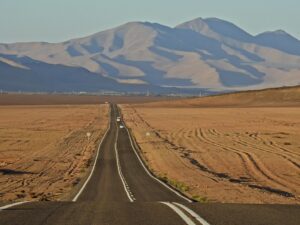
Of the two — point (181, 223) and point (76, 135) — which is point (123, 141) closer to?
point (76, 135)

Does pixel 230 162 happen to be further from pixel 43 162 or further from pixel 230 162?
pixel 43 162

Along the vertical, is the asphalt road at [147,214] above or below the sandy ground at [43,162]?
above

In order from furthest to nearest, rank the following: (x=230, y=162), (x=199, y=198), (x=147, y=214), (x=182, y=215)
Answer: (x=230, y=162) < (x=199, y=198) < (x=147, y=214) < (x=182, y=215)

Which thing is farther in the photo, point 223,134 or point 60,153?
point 223,134

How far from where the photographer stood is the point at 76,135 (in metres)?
80.4

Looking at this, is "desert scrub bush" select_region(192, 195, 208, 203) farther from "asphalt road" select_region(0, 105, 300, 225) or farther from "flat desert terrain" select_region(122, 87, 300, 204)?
"asphalt road" select_region(0, 105, 300, 225)

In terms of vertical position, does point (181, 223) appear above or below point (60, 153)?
above

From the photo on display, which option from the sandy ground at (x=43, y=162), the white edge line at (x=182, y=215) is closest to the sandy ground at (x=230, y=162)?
the sandy ground at (x=43, y=162)

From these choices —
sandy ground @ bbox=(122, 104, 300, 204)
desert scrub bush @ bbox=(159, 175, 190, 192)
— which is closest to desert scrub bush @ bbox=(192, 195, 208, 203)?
sandy ground @ bbox=(122, 104, 300, 204)

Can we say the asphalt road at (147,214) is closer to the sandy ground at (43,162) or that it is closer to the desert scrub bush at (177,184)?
the sandy ground at (43,162)

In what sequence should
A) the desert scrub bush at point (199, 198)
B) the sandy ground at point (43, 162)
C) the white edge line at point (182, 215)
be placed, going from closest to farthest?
the white edge line at point (182, 215) → the desert scrub bush at point (199, 198) → the sandy ground at point (43, 162)

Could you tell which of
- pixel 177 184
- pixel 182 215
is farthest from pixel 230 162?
pixel 182 215

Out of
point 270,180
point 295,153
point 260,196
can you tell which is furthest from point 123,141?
point 260,196

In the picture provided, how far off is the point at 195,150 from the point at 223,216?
45.4m
